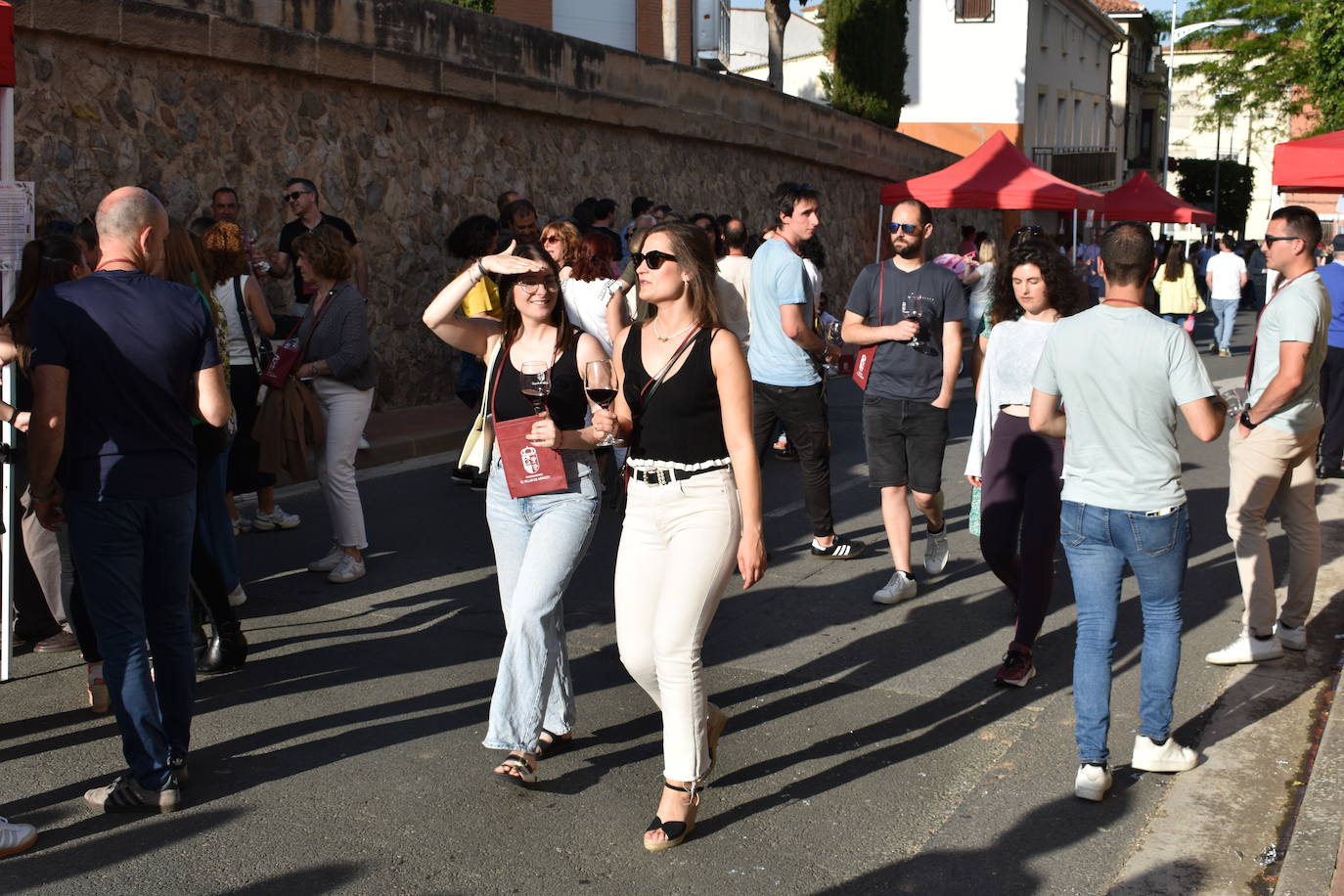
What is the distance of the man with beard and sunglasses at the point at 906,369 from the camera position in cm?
662

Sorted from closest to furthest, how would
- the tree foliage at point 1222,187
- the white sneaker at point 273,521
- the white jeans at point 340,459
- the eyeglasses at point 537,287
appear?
1. the eyeglasses at point 537,287
2. the white jeans at point 340,459
3. the white sneaker at point 273,521
4. the tree foliage at point 1222,187

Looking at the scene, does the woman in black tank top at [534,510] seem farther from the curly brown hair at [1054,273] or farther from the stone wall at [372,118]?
the stone wall at [372,118]

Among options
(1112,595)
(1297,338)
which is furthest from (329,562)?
(1297,338)

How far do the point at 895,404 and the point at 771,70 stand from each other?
24.1 meters

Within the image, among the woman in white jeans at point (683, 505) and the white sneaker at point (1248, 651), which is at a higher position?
the woman in white jeans at point (683, 505)

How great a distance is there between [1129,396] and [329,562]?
4.27m

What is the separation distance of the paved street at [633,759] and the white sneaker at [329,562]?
130 mm

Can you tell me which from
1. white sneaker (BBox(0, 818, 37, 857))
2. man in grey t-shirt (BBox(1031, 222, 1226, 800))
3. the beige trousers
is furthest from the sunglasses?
the beige trousers

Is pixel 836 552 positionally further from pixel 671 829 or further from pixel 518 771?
pixel 671 829

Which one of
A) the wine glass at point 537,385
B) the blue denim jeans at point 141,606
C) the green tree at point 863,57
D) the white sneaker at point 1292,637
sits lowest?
the white sneaker at point 1292,637

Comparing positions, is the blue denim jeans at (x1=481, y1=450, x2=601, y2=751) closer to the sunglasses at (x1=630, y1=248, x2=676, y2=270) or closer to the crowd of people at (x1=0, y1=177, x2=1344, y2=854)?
the crowd of people at (x1=0, y1=177, x2=1344, y2=854)

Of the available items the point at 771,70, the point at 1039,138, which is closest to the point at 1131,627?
the point at 771,70

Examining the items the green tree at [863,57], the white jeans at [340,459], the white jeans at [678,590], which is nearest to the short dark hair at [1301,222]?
the white jeans at [678,590]

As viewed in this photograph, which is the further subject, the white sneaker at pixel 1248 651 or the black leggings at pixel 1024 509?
the white sneaker at pixel 1248 651
